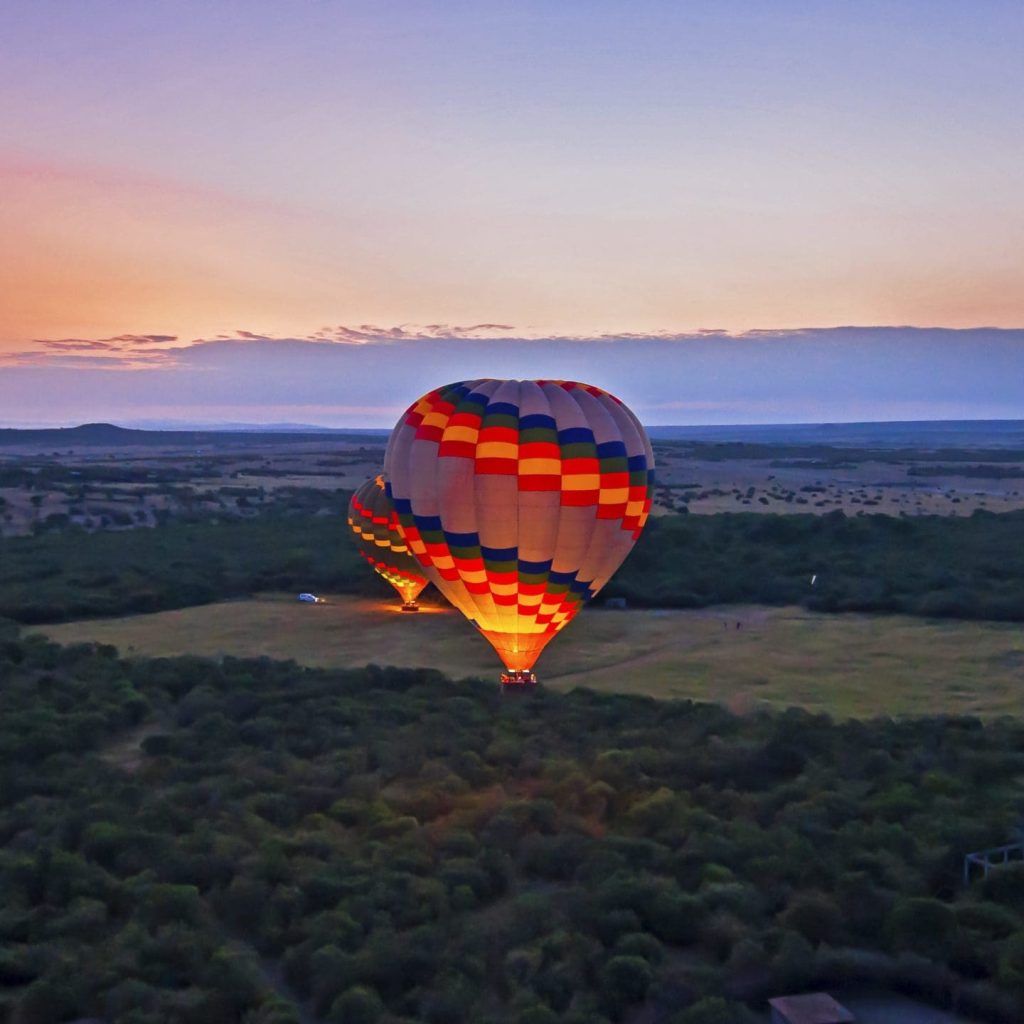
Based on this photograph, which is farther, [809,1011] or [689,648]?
[689,648]

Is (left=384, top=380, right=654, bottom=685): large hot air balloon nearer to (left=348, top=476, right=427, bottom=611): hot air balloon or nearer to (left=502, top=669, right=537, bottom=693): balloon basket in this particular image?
(left=502, top=669, right=537, bottom=693): balloon basket

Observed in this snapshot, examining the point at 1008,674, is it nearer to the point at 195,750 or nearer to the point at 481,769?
the point at 481,769

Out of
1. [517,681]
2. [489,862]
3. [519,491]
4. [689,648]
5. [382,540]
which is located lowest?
[489,862]

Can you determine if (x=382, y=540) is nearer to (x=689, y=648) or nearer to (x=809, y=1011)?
(x=689, y=648)

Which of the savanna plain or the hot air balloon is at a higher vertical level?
the hot air balloon

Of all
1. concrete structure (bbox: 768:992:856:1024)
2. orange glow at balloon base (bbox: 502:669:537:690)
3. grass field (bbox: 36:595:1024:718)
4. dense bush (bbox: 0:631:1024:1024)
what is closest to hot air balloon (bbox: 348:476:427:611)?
grass field (bbox: 36:595:1024:718)

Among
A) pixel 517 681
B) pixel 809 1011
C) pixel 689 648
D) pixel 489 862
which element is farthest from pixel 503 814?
pixel 689 648
